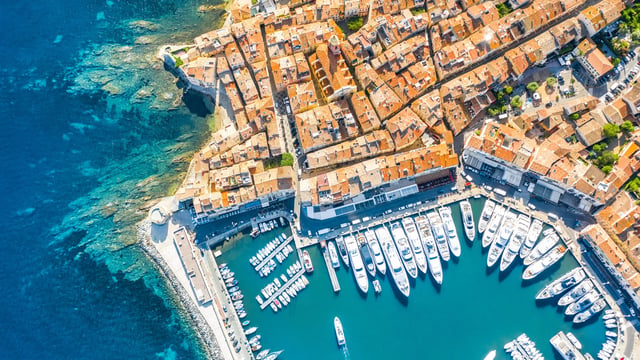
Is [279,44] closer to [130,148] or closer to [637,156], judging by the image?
[130,148]

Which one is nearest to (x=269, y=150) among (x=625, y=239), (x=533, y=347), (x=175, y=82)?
(x=175, y=82)

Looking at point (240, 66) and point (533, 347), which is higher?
point (240, 66)

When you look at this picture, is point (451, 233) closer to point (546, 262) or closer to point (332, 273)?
point (546, 262)

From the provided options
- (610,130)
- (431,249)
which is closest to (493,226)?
(431,249)

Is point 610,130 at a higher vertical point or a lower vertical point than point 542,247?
higher

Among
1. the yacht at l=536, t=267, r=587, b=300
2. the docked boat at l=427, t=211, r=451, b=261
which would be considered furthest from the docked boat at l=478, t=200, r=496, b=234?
the yacht at l=536, t=267, r=587, b=300

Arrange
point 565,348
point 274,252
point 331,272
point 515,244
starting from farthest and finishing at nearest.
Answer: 1. point 274,252
2. point 331,272
3. point 515,244
4. point 565,348

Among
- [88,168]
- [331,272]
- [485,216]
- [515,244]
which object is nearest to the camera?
[515,244]
